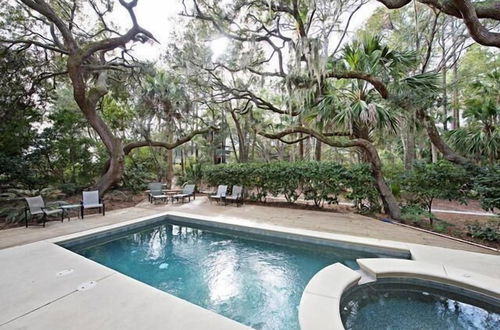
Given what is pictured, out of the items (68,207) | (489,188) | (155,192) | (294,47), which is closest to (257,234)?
(489,188)

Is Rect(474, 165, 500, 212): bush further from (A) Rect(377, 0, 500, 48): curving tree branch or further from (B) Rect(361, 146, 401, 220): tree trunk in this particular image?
(A) Rect(377, 0, 500, 48): curving tree branch

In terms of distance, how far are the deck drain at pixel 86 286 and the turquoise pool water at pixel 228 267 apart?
0.83 meters

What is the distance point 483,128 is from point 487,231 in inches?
171

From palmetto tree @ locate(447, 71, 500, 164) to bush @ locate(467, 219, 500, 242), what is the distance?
3.21 metres

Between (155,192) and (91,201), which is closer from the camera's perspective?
(91,201)

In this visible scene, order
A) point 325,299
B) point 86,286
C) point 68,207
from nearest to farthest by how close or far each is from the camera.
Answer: point 325,299 → point 86,286 → point 68,207

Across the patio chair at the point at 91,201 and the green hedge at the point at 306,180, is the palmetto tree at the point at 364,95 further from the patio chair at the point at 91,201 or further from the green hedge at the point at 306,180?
the patio chair at the point at 91,201

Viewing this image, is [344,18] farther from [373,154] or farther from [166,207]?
[166,207]

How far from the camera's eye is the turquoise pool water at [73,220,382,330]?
2.68 m

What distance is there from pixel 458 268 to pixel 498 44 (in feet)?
11.6

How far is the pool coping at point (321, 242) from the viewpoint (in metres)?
2.56

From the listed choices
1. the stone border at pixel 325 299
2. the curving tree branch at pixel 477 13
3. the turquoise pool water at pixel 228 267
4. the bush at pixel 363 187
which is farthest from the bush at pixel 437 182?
the stone border at pixel 325 299

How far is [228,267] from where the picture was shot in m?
3.69

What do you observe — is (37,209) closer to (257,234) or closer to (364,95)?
(257,234)
